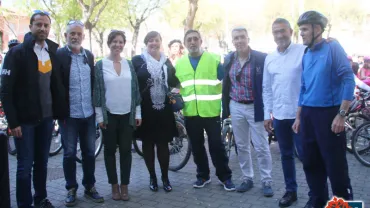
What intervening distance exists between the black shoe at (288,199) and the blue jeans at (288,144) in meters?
0.05

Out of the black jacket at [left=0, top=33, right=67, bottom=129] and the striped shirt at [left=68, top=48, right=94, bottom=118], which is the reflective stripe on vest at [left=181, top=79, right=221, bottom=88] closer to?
the striped shirt at [left=68, top=48, right=94, bottom=118]

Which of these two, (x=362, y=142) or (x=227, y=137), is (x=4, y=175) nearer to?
(x=227, y=137)

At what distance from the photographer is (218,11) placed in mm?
46250

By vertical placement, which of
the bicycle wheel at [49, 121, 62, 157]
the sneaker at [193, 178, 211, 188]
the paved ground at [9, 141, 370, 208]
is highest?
the bicycle wheel at [49, 121, 62, 157]

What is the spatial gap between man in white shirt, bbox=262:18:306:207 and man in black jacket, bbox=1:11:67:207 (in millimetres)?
2387

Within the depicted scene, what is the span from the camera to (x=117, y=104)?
4535 millimetres

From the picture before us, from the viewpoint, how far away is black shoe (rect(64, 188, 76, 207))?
179 inches

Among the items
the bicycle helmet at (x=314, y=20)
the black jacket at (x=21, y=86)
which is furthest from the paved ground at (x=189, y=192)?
the bicycle helmet at (x=314, y=20)

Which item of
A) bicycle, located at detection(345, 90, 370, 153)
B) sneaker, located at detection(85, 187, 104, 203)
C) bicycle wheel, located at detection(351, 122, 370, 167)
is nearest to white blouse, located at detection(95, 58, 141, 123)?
sneaker, located at detection(85, 187, 104, 203)

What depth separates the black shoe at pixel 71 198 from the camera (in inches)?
179

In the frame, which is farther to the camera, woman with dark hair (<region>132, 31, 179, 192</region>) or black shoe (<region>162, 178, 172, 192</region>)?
black shoe (<region>162, 178, 172, 192</region>)

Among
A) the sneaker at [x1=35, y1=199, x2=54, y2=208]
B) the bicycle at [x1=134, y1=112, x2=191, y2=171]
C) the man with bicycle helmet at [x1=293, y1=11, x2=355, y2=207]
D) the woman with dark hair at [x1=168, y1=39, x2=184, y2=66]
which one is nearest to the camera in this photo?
the man with bicycle helmet at [x1=293, y1=11, x2=355, y2=207]

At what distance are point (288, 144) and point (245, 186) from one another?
3.04 ft

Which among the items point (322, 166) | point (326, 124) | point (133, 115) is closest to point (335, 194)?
point (322, 166)
